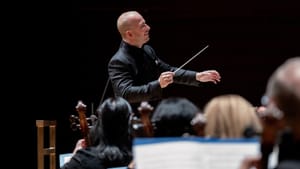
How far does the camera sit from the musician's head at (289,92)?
163 cm

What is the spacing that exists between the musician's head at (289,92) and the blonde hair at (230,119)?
301mm

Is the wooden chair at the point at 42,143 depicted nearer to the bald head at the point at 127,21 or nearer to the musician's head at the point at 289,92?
the bald head at the point at 127,21

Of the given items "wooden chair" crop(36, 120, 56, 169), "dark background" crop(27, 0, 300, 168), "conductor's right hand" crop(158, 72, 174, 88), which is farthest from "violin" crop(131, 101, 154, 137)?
"dark background" crop(27, 0, 300, 168)

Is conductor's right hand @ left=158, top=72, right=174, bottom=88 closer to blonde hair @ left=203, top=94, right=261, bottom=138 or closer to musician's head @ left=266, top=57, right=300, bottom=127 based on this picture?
blonde hair @ left=203, top=94, right=261, bottom=138

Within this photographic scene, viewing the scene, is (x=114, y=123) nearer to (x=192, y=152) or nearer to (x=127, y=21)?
(x=192, y=152)

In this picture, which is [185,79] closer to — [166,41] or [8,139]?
[166,41]

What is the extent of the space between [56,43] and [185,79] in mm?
1655

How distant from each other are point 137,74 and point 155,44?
149 cm

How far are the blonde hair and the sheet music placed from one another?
11 centimetres

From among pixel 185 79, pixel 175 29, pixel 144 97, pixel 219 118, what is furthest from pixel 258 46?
pixel 219 118

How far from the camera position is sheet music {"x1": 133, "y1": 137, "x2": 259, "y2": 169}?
71.5 inches

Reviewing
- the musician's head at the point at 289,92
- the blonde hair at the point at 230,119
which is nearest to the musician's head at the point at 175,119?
the blonde hair at the point at 230,119

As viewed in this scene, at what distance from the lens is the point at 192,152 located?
1923 millimetres

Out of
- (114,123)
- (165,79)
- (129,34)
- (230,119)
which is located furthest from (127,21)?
(230,119)
